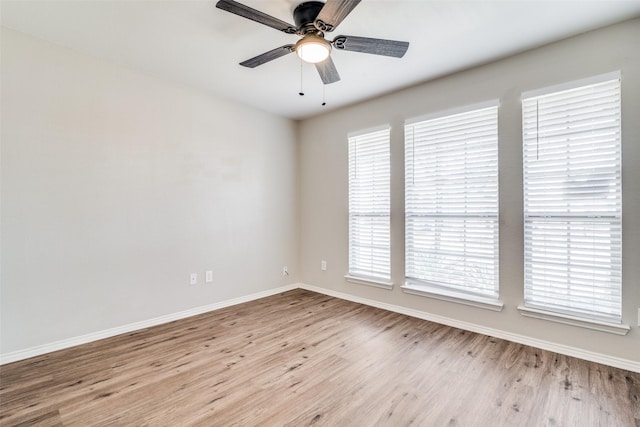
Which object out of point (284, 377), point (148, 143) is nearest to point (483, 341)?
point (284, 377)

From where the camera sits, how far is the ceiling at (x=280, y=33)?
208cm

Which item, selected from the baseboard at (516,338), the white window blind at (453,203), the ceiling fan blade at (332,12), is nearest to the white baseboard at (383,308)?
the baseboard at (516,338)

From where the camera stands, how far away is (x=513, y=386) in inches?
79.4

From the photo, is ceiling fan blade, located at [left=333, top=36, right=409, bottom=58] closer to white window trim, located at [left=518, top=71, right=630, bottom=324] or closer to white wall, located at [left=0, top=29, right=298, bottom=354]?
white window trim, located at [left=518, top=71, right=630, bottom=324]

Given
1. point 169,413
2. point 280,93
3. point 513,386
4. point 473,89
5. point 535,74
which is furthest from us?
point 280,93

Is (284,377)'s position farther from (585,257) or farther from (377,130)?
(377,130)

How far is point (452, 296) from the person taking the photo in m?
3.07

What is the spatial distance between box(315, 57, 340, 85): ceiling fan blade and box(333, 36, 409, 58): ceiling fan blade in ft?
0.65

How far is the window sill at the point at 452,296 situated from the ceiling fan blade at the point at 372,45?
238cm

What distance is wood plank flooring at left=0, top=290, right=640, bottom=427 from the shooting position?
67.9 inches

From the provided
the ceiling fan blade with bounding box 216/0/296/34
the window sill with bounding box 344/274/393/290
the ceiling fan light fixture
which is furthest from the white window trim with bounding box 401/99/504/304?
the ceiling fan blade with bounding box 216/0/296/34

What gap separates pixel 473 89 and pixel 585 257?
182cm

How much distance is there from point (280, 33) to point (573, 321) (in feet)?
11.1

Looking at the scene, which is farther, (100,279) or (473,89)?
(473,89)
